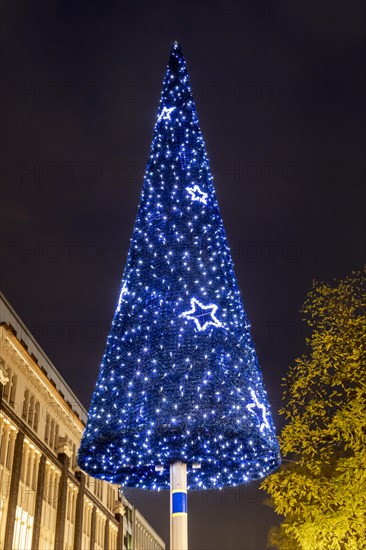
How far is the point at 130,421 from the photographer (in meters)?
13.0

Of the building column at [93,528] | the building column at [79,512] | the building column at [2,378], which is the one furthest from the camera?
the building column at [93,528]

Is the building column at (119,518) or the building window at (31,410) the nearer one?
the building window at (31,410)

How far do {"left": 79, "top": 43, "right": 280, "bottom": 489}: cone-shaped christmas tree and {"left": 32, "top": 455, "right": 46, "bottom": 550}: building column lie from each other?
1101 inches

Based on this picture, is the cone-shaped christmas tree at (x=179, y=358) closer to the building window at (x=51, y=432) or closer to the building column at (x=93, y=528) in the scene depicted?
the building window at (x=51, y=432)

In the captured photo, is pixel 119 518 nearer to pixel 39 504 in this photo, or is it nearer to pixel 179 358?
pixel 39 504

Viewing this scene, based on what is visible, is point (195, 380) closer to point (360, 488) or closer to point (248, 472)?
point (248, 472)

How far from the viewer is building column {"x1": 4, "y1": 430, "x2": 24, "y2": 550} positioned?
36.9 m

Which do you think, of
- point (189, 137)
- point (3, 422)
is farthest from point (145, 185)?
point (3, 422)

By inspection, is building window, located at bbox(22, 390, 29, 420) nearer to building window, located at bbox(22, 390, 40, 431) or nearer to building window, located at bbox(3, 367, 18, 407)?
building window, located at bbox(22, 390, 40, 431)

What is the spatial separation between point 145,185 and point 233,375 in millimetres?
4791

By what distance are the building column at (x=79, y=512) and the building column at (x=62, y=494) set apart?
12.5ft

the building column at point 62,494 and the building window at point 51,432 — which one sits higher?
the building window at point 51,432

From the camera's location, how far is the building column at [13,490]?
36.9 m

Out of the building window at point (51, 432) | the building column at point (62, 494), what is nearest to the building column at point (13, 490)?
the building window at point (51, 432)
